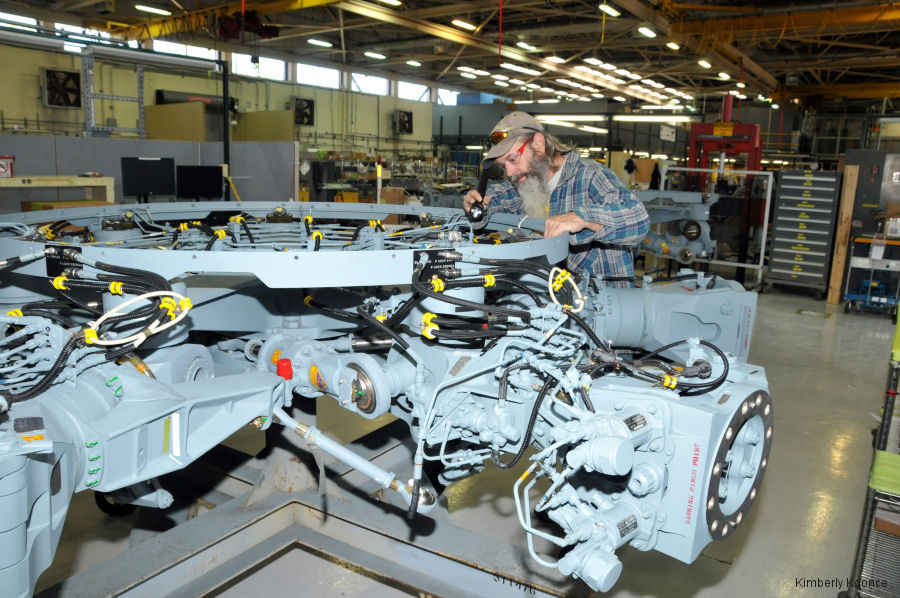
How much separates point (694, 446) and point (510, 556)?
41.1 inches

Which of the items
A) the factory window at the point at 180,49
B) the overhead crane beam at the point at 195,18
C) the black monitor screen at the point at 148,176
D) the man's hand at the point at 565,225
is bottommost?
the man's hand at the point at 565,225

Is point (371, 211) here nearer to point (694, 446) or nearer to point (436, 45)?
point (694, 446)

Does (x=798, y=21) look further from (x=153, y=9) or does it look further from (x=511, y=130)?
(x=153, y=9)

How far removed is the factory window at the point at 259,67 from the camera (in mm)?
14062

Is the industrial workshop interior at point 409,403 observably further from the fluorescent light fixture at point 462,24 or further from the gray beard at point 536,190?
the fluorescent light fixture at point 462,24

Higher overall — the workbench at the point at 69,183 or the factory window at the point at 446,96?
the factory window at the point at 446,96

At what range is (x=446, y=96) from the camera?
800 inches

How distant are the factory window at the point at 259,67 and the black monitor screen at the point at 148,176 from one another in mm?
8523

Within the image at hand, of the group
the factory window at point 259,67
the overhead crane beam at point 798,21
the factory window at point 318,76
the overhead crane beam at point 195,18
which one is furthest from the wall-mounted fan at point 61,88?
the overhead crane beam at point 798,21

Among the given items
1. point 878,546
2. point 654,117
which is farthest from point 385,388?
point 654,117

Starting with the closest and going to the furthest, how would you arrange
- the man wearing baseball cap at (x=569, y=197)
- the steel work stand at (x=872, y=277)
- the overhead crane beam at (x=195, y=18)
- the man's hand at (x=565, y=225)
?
1. the man's hand at (x=565, y=225)
2. the man wearing baseball cap at (x=569, y=197)
3. the steel work stand at (x=872, y=277)
4. the overhead crane beam at (x=195, y=18)

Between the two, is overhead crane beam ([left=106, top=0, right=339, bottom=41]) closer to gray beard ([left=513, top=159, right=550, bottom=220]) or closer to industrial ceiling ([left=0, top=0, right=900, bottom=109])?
industrial ceiling ([left=0, top=0, right=900, bottom=109])

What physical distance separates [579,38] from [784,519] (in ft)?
36.7

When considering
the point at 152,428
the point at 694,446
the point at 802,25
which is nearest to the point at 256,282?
the point at 152,428
